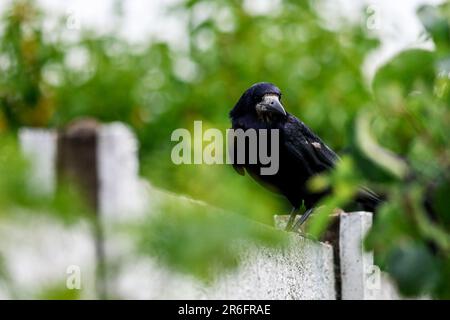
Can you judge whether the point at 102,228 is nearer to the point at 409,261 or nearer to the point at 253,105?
the point at 409,261

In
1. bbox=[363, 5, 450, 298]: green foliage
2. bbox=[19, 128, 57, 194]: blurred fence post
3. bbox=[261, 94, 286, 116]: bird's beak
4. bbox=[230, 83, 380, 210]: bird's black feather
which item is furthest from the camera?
bbox=[230, 83, 380, 210]: bird's black feather

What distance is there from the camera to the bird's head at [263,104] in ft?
17.7

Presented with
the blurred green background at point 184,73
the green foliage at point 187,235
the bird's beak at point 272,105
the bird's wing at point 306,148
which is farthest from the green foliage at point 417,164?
the bird's wing at point 306,148

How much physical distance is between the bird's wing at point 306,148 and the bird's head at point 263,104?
0.09 meters

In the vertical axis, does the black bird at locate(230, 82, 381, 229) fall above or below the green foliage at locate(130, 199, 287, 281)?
above

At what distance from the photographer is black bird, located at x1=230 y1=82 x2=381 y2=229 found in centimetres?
545

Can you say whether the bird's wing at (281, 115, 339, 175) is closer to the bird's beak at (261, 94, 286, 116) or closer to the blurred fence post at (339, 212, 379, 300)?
the bird's beak at (261, 94, 286, 116)

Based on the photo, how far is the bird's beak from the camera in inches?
212

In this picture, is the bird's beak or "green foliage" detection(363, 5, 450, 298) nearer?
"green foliage" detection(363, 5, 450, 298)

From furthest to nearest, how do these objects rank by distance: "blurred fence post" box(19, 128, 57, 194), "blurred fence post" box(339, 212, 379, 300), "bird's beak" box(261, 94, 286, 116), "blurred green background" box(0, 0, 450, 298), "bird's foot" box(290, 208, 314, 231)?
"blurred green background" box(0, 0, 450, 298) < "bird's beak" box(261, 94, 286, 116) < "bird's foot" box(290, 208, 314, 231) < "blurred fence post" box(339, 212, 379, 300) < "blurred fence post" box(19, 128, 57, 194)

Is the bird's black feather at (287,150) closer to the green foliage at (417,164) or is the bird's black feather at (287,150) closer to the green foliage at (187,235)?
the green foliage at (187,235)

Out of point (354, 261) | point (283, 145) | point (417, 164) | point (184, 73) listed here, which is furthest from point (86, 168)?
point (184, 73)

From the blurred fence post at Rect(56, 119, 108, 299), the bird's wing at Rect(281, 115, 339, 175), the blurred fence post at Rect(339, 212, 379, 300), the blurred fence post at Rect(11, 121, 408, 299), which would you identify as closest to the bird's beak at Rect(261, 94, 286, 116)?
the bird's wing at Rect(281, 115, 339, 175)

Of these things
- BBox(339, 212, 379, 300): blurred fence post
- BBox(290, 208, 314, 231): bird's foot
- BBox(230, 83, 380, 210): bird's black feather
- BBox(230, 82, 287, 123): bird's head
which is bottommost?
BBox(339, 212, 379, 300): blurred fence post
